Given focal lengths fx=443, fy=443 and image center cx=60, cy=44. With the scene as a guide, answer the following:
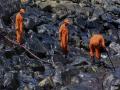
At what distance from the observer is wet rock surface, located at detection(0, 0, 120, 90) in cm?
1559

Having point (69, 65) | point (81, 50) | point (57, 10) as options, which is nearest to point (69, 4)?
point (57, 10)

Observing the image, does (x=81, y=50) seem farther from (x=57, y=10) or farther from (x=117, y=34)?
(x=57, y=10)

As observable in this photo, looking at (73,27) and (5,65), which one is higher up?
(5,65)

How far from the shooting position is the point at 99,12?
2953 centimetres

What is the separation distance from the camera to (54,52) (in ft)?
63.4

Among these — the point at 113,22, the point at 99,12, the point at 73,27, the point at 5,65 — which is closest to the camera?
the point at 5,65

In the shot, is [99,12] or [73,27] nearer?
[73,27]

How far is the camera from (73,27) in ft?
81.3

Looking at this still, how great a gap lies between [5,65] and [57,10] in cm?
1221

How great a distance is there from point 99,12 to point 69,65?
1205 cm

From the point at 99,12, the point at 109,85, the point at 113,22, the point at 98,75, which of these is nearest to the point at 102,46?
the point at 98,75

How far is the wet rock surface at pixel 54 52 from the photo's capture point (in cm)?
1559

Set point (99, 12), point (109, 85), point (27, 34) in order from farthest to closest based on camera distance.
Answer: point (99, 12) < point (27, 34) < point (109, 85)

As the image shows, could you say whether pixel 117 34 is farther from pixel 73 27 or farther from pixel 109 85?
pixel 109 85
